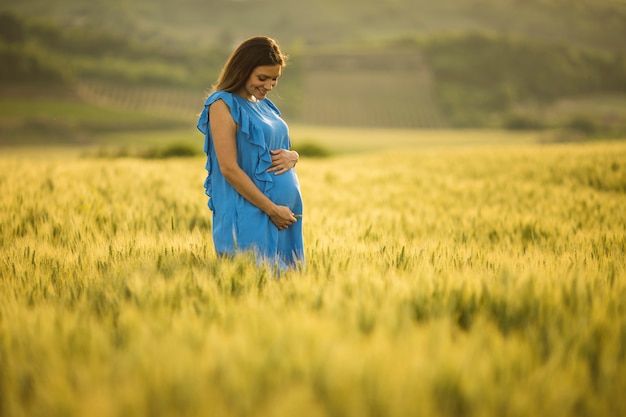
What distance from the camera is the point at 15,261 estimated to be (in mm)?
2758

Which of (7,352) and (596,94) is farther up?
(596,94)

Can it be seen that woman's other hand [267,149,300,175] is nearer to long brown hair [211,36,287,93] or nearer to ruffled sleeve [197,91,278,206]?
ruffled sleeve [197,91,278,206]

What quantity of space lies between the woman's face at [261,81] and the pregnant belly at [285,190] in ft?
1.91

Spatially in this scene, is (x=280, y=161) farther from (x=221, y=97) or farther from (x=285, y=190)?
(x=221, y=97)

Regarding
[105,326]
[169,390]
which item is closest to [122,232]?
[105,326]

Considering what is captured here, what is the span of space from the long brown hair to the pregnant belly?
0.67m

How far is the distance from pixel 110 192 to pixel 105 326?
505 centimetres

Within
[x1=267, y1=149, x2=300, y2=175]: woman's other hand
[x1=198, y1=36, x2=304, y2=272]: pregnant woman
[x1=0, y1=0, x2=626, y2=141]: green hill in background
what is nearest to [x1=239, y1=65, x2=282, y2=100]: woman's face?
[x1=198, y1=36, x2=304, y2=272]: pregnant woman

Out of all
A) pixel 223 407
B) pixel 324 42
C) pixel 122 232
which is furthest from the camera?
pixel 324 42

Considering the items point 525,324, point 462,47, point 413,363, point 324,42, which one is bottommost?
point 525,324

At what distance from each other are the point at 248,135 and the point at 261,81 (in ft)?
1.19

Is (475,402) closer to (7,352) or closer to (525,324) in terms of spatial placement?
(525,324)

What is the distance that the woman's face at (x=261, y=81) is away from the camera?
2879mm

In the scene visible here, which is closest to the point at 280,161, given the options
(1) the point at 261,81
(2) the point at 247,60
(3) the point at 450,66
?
(1) the point at 261,81
